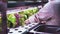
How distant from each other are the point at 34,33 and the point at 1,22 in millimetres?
182

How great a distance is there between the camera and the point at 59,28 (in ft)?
1.80

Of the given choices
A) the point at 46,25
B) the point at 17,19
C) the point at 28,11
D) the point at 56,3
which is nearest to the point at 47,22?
the point at 46,25

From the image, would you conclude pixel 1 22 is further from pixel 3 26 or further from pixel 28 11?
pixel 28 11

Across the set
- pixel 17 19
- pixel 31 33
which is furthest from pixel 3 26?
pixel 17 19

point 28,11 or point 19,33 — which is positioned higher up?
point 28,11

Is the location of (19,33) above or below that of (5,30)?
below

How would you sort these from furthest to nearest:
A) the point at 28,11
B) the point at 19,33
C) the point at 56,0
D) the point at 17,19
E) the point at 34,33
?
the point at 28,11 → the point at 17,19 → the point at 19,33 → the point at 34,33 → the point at 56,0

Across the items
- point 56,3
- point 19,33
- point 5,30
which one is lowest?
point 19,33

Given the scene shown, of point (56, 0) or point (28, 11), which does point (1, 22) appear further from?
point (28, 11)

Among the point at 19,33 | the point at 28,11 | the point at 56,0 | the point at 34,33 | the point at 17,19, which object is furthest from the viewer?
the point at 28,11

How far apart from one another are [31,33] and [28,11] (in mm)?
785

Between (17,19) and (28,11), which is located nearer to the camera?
(17,19)

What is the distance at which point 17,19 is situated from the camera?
3.53ft

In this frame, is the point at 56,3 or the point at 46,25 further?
the point at 46,25
